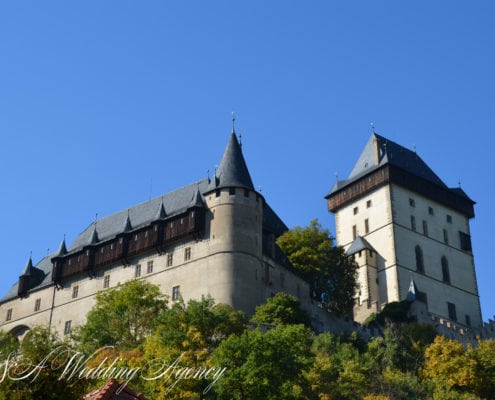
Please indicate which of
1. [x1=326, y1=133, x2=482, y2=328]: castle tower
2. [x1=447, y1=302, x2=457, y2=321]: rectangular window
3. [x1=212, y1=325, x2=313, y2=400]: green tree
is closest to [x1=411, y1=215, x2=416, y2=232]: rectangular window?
[x1=326, y1=133, x2=482, y2=328]: castle tower

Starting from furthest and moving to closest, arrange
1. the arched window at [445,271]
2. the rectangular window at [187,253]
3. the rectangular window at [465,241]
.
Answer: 1. the rectangular window at [465,241]
2. the arched window at [445,271]
3. the rectangular window at [187,253]

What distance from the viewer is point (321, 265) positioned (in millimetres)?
66125

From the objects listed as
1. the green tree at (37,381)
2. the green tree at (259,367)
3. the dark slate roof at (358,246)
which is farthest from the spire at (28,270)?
the green tree at (37,381)

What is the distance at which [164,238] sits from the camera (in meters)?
62.0

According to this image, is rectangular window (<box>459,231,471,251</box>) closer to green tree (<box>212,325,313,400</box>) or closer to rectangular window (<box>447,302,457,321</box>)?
rectangular window (<box>447,302,457,321</box>)

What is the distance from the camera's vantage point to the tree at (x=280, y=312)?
52.5m

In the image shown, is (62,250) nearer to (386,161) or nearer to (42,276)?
(42,276)

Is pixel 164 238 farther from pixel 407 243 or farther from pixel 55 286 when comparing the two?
pixel 407 243

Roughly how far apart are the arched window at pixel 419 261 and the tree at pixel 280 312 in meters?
22.2

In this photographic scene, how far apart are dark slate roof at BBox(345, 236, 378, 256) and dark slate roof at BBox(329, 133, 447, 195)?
6694 millimetres

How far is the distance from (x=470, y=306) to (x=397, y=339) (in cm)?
2388

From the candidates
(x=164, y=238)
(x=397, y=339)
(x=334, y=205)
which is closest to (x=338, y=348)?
(x=397, y=339)

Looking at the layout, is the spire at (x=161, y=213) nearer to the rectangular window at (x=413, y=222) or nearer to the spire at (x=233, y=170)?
the spire at (x=233, y=170)

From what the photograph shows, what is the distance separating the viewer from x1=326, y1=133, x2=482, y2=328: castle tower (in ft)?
241
